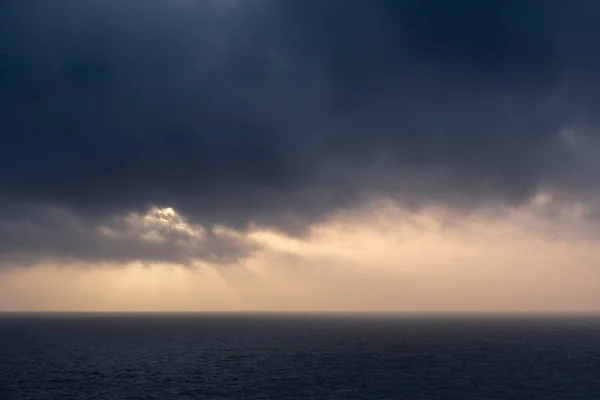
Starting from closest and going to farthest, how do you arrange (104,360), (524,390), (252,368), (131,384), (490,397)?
(490,397) → (524,390) → (131,384) → (252,368) → (104,360)

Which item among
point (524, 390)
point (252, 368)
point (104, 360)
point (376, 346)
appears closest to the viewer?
point (524, 390)

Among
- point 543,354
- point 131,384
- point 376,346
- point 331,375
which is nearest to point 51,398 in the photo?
point 131,384

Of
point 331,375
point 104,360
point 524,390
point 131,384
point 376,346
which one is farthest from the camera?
point 376,346

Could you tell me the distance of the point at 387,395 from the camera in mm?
88562

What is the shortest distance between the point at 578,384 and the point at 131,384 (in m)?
83.2

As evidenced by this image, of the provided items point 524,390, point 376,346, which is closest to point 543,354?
point 376,346

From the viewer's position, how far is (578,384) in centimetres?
9800

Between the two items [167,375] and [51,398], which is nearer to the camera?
[51,398]

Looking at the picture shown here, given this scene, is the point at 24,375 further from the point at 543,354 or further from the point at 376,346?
the point at 543,354

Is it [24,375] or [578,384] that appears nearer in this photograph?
[578,384]

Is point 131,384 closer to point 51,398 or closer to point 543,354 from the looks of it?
point 51,398

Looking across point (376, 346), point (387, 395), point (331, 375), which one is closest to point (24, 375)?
point (331, 375)

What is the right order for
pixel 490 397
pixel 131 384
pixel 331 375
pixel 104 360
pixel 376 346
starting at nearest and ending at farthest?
pixel 490 397 < pixel 131 384 < pixel 331 375 < pixel 104 360 < pixel 376 346

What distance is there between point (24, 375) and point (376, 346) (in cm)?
→ 10449
